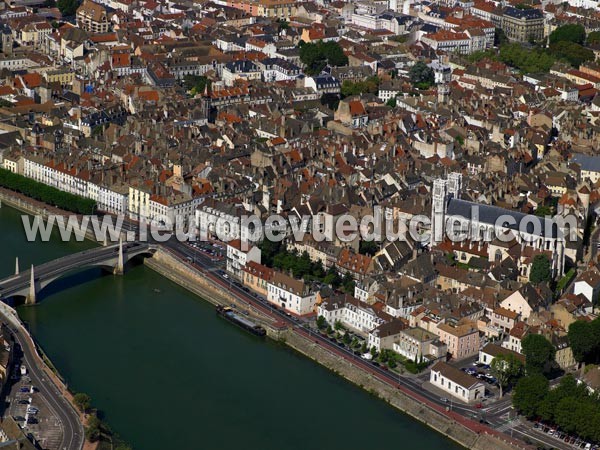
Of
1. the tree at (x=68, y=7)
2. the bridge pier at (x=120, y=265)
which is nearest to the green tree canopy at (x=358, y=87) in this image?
the tree at (x=68, y=7)

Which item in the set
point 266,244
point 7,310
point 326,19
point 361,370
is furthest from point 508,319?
point 326,19

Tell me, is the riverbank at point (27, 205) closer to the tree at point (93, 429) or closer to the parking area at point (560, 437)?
the tree at point (93, 429)

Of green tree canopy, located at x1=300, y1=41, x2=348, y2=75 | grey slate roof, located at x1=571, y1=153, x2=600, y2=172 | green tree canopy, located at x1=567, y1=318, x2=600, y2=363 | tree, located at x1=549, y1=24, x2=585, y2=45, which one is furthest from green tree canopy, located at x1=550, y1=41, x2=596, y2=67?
green tree canopy, located at x1=567, y1=318, x2=600, y2=363

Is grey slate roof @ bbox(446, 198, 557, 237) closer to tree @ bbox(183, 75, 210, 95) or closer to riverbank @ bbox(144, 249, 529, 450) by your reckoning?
riverbank @ bbox(144, 249, 529, 450)

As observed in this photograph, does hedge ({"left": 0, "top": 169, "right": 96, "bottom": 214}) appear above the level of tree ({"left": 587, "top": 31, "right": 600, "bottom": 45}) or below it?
below

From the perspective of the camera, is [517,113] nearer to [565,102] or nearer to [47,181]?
[565,102]

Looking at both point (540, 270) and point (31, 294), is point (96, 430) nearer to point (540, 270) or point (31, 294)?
point (31, 294)
